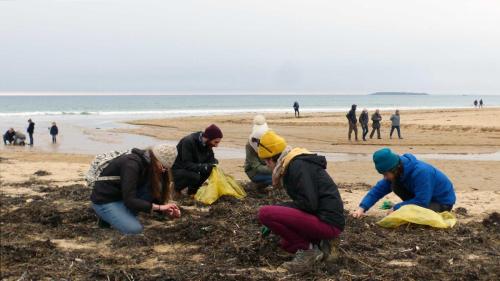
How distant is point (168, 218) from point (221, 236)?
1165 mm

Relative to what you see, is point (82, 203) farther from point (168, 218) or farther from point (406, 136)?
point (406, 136)

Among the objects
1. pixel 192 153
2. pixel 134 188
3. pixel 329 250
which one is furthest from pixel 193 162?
pixel 329 250

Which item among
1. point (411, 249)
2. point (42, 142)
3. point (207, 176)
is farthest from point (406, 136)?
point (411, 249)

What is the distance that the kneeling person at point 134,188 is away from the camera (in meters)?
5.22

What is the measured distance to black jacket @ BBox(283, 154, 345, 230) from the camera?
4441 millimetres

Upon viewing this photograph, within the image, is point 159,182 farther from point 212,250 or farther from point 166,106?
point 166,106

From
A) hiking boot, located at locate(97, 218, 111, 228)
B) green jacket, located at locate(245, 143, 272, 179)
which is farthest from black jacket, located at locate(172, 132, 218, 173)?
hiking boot, located at locate(97, 218, 111, 228)

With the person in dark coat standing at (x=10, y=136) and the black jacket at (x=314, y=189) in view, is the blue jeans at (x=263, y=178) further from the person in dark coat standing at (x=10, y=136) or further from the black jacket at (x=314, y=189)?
the person in dark coat standing at (x=10, y=136)

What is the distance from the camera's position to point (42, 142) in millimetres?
23438

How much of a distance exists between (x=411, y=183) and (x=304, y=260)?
2141 mm

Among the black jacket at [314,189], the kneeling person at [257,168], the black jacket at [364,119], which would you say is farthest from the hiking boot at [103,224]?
the black jacket at [364,119]

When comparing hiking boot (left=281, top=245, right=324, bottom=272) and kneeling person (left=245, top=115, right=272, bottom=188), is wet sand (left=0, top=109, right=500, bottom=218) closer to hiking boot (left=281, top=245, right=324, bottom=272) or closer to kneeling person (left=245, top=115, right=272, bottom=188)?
kneeling person (left=245, top=115, right=272, bottom=188)

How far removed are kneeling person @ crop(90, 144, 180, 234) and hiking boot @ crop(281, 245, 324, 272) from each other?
1346 millimetres

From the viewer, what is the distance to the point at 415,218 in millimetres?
5945
